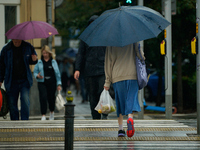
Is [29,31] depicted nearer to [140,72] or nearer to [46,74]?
[46,74]

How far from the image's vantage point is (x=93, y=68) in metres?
9.16

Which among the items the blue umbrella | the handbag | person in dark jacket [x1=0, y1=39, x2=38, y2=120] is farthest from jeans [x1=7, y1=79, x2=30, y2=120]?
the handbag

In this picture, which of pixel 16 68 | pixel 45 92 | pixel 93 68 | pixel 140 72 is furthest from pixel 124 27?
pixel 45 92

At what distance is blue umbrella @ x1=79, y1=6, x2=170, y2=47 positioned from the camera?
695 cm

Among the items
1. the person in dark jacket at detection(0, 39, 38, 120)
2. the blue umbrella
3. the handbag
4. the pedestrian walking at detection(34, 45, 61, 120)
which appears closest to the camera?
the blue umbrella

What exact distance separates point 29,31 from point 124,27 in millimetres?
3310

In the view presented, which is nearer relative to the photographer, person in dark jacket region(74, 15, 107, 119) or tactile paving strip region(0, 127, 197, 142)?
tactile paving strip region(0, 127, 197, 142)

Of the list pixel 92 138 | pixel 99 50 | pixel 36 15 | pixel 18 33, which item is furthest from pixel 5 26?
pixel 92 138

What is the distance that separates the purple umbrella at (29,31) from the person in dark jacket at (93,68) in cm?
111

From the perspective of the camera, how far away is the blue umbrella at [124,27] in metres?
6.95

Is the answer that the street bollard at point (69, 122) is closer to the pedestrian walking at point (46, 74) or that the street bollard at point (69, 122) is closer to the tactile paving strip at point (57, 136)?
the tactile paving strip at point (57, 136)

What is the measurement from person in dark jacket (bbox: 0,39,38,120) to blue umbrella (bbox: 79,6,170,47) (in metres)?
2.30

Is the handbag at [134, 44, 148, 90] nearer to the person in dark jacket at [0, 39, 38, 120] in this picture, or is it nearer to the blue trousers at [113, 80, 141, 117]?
the blue trousers at [113, 80, 141, 117]

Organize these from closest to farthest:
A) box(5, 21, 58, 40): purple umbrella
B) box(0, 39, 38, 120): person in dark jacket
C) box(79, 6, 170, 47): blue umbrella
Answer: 1. box(79, 6, 170, 47): blue umbrella
2. box(0, 39, 38, 120): person in dark jacket
3. box(5, 21, 58, 40): purple umbrella
